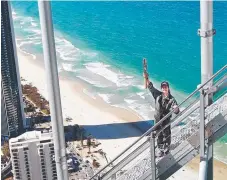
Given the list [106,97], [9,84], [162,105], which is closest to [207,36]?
[162,105]

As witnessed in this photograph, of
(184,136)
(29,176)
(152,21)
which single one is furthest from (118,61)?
(184,136)

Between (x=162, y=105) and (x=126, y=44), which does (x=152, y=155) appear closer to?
(x=162, y=105)

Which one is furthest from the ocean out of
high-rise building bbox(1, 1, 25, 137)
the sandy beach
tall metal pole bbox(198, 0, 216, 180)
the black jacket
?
the black jacket

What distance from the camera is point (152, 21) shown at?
5872 cm

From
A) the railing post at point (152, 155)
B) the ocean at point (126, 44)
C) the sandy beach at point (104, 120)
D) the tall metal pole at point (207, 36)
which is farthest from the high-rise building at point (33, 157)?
the railing post at point (152, 155)

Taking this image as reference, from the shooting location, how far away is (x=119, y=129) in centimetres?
3362

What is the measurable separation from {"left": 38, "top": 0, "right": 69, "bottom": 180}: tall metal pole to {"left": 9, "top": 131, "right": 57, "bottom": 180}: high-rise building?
60.4 feet

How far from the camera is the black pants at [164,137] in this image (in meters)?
6.16

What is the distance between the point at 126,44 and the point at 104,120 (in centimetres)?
1833

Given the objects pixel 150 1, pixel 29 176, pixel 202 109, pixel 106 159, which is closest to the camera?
pixel 202 109

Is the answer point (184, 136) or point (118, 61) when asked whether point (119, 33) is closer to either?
point (118, 61)

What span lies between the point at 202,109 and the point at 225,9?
181 ft

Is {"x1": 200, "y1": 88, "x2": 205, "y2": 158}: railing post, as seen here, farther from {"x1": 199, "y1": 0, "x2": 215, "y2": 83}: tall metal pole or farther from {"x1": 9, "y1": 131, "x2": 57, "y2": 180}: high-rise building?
{"x1": 9, "y1": 131, "x2": 57, "y2": 180}: high-rise building

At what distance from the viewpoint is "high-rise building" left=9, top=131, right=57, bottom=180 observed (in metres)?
24.3
